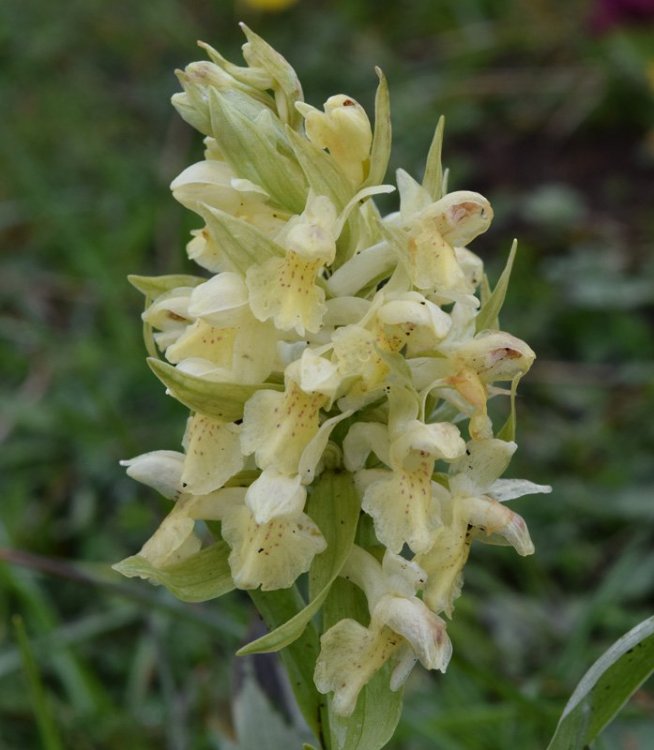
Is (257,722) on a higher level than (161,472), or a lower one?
lower

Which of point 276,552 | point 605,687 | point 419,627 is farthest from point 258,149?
point 605,687

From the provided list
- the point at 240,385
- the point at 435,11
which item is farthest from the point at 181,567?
the point at 435,11

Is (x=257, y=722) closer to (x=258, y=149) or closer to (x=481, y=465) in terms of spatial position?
(x=481, y=465)

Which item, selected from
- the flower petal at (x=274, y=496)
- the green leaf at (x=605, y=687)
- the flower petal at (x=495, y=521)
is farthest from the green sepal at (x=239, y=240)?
the green leaf at (x=605, y=687)

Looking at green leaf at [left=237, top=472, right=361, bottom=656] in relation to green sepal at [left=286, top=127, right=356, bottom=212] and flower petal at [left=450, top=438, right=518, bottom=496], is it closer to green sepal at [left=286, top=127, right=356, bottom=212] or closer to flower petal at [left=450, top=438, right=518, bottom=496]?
flower petal at [left=450, top=438, right=518, bottom=496]

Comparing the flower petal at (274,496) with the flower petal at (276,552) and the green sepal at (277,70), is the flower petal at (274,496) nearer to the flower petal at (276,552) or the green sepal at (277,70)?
the flower petal at (276,552)

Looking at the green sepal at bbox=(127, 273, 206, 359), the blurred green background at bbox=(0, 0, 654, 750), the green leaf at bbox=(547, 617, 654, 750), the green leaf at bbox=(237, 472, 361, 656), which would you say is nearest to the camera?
the green leaf at bbox=(547, 617, 654, 750)

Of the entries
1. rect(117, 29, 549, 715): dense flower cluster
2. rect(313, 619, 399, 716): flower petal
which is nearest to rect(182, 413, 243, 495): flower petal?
rect(117, 29, 549, 715): dense flower cluster
